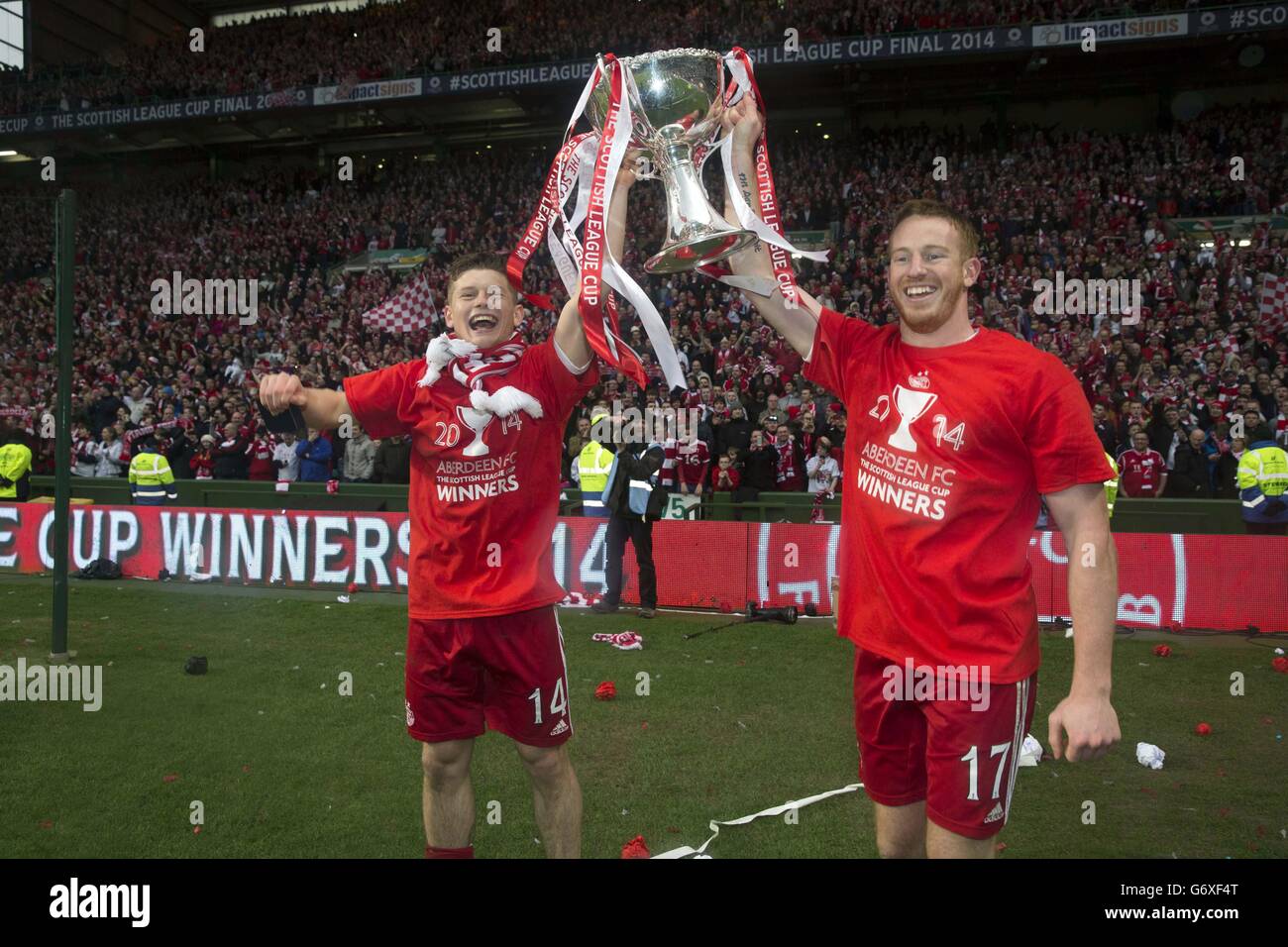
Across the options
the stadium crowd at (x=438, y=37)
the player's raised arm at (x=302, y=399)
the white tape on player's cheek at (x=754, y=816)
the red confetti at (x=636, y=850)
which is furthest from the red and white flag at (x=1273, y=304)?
the player's raised arm at (x=302, y=399)

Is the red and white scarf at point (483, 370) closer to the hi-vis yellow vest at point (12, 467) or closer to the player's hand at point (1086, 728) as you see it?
the player's hand at point (1086, 728)

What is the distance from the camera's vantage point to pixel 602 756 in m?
5.76

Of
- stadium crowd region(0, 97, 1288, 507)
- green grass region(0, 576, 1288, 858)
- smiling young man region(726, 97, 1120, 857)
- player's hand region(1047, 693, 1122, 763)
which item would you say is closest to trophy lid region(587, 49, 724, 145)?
smiling young man region(726, 97, 1120, 857)

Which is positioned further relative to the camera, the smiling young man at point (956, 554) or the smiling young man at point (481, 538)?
the smiling young man at point (481, 538)

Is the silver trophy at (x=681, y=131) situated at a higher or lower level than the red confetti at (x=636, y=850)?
higher

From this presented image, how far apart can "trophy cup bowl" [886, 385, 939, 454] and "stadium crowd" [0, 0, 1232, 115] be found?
21.2 m

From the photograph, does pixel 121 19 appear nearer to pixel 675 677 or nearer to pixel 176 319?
pixel 176 319

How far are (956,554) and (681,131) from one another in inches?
64.4

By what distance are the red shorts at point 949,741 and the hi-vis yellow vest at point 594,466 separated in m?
8.37

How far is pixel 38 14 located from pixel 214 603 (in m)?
30.7

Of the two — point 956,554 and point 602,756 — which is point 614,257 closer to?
point 956,554

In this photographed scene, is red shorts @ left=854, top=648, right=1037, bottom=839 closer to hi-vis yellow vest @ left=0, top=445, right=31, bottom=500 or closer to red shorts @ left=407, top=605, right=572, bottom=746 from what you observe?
red shorts @ left=407, top=605, right=572, bottom=746

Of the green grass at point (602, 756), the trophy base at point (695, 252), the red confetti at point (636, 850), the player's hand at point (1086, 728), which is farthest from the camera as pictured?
the green grass at point (602, 756)

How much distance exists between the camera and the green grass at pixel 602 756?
4.60 meters
